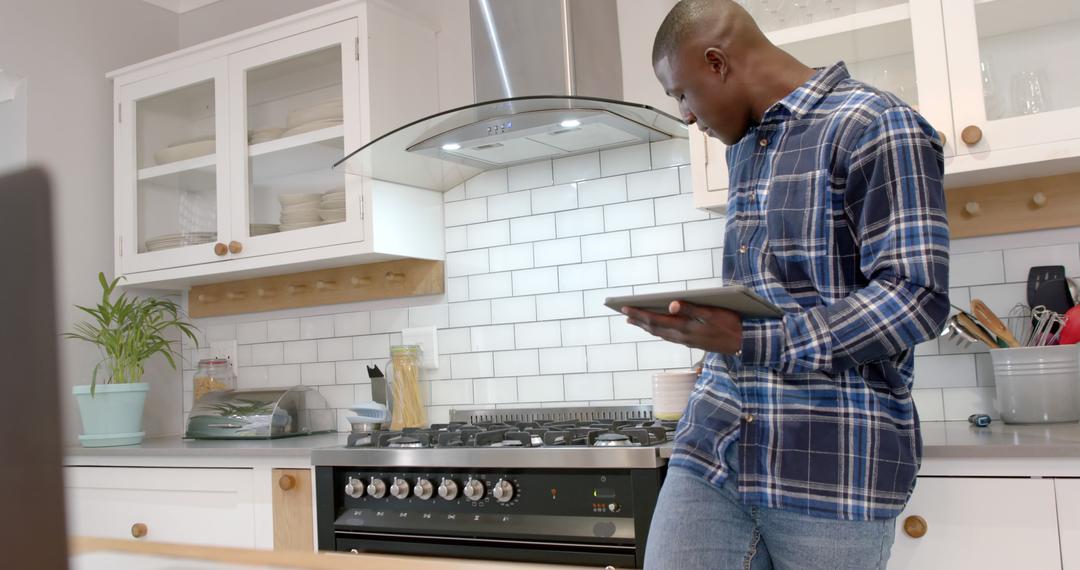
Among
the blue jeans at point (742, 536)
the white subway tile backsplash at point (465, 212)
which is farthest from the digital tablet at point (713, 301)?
the white subway tile backsplash at point (465, 212)

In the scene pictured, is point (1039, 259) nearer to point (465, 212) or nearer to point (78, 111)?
point (465, 212)

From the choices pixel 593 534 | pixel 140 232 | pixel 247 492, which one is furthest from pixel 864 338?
pixel 140 232

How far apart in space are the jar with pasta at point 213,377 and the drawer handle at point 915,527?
94.4 inches

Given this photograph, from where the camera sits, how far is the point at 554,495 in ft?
6.85

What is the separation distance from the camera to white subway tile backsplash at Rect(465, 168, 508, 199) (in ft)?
9.75

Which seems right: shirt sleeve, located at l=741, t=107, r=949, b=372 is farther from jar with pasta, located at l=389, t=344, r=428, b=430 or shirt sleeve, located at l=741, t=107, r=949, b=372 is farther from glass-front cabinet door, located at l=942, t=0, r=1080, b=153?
jar with pasta, located at l=389, t=344, r=428, b=430

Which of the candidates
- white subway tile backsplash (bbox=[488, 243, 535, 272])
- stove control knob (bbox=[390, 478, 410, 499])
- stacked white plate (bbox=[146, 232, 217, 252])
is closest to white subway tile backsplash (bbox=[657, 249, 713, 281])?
white subway tile backsplash (bbox=[488, 243, 535, 272])

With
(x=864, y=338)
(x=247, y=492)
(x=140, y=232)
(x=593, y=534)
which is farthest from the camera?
(x=140, y=232)

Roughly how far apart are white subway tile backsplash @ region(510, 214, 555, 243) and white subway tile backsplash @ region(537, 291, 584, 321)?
0.18 metres

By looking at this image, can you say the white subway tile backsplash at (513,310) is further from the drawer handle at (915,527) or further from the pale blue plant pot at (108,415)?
the drawer handle at (915,527)

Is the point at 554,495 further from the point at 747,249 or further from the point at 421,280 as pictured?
the point at 421,280

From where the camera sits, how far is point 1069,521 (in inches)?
65.4

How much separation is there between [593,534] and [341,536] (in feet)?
2.23

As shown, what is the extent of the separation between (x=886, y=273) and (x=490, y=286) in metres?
1.84
